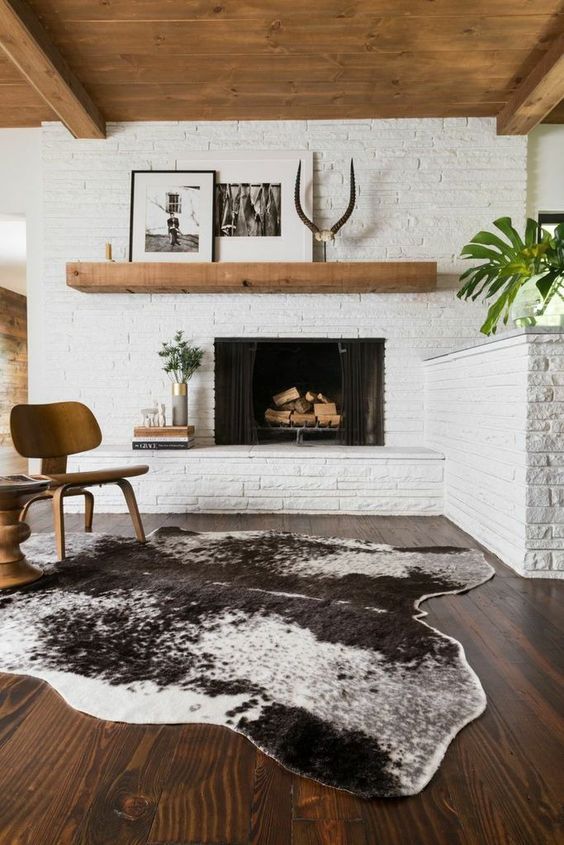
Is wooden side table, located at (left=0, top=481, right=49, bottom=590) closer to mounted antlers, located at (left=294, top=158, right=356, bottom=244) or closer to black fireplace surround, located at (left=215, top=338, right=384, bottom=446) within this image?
black fireplace surround, located at (left=215, top=338, right=384, bottom=446)

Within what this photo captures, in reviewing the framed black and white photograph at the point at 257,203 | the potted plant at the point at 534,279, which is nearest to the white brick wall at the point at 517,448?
the potted plant at the point at 534,279

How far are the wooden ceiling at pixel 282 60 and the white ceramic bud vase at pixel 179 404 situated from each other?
1856mm

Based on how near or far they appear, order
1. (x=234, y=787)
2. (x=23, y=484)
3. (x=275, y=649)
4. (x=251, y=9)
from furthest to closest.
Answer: (x=251, y=9) → (x=23, y=484) → (x=275, y=649) → (x=234, y=787)

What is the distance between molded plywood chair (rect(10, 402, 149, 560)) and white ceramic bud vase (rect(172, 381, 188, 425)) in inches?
27.4

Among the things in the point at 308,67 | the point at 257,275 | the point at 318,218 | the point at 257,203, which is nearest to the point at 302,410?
the point at 257,275

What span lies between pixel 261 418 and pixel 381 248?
1499 mm

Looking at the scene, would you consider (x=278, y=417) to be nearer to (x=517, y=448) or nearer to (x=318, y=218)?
(x=318, y=218)

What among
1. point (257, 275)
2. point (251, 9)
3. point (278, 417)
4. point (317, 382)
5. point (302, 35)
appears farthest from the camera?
point (317, 382)

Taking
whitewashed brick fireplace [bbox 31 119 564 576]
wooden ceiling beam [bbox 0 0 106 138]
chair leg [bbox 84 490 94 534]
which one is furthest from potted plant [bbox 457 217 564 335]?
wooden ceiling beam [bbox 0 0 106 138]

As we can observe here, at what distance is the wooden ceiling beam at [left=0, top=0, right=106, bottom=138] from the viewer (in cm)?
282

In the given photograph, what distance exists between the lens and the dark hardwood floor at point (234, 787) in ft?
3.34

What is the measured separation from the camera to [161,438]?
3799mm

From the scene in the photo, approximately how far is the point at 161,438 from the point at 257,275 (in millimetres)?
1254

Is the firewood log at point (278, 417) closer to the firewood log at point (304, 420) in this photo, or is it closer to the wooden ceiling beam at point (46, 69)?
the firewood log at point (304, 420)
